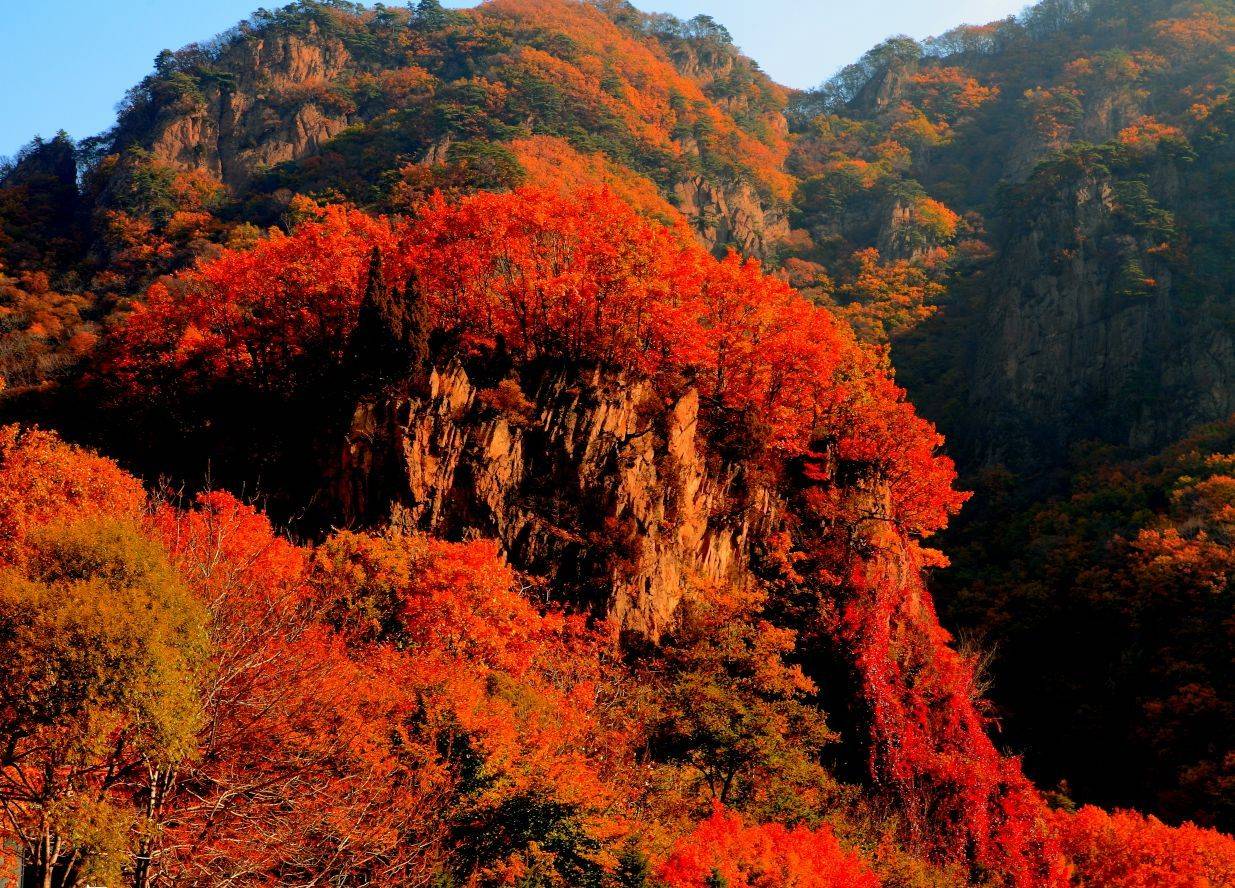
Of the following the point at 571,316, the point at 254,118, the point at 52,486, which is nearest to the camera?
the point at 52,486

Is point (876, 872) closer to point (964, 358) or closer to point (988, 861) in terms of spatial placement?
point (988, 861)

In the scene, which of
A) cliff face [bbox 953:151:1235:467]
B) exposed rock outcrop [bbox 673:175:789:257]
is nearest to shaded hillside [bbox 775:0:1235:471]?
cliff face [bbox 953:151:1235:467]

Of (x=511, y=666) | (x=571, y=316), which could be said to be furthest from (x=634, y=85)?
(x=511, y=666)

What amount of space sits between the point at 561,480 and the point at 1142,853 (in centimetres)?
2120

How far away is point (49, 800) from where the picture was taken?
12211 millimetres

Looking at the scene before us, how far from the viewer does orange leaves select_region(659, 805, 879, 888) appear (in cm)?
1764

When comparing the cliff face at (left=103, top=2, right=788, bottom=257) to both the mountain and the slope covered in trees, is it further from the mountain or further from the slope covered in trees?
the slope covered in trees

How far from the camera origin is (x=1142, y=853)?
2662 centimetres

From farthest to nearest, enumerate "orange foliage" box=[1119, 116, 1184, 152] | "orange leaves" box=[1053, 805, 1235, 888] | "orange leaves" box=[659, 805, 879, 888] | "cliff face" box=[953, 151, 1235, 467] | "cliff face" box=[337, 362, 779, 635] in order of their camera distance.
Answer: "orange foliage" box=[1119, 116, 1184, 152], "cliff face" box=[953, 151, 1235, 467], "cliff face" box=[337, 362, 779, 635], "orange leaves" box=[1053, 805, 1235, 888], "orange leaves" box=[659, 805, 879, 888]

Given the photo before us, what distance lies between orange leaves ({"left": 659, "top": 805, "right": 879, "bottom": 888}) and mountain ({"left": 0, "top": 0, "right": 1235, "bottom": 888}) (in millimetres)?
135

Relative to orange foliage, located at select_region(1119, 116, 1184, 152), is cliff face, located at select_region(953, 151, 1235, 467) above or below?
below

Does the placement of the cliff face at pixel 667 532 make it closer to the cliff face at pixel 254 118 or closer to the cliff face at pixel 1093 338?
the cliff face at pixel 1093 338

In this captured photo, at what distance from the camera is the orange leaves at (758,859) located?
17641 millimetres

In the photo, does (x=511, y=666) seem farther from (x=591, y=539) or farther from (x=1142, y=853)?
(x=1142, y=853)
